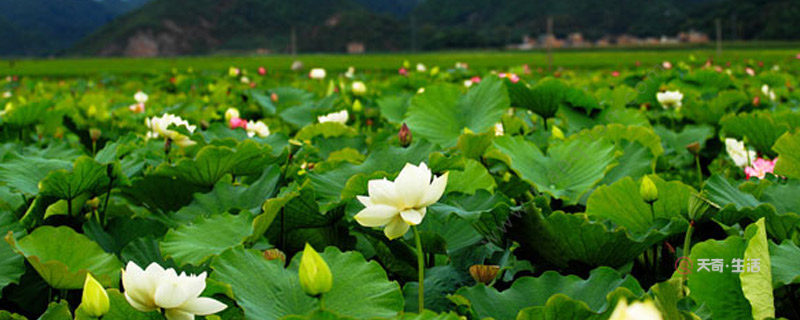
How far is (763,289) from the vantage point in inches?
21.6

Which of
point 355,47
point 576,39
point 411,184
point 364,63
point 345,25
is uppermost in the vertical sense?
point 411,184

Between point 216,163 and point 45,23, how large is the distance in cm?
12249

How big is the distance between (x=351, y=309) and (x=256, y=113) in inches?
68.3

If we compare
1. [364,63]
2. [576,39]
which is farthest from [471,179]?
[576,39]

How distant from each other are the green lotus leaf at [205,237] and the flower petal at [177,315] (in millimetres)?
143

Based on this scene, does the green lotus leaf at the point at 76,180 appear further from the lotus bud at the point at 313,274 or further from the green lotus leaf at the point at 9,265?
the lotus bud at the point at 313,274

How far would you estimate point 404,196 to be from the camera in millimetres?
583

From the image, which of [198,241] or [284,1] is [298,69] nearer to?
[198,241]

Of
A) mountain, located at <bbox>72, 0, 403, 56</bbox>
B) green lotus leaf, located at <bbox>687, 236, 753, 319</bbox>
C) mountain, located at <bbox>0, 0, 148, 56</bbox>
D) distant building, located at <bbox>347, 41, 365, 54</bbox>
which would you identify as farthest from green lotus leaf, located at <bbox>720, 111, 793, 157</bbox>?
mountain, located at <bbox>0, 0, 148, 56</bbox>

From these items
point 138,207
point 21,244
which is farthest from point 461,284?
point 138,207

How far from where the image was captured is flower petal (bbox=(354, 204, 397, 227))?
59 centimetres

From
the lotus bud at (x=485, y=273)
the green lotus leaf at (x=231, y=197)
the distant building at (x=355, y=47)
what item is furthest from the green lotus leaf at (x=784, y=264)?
the distant building at (x=355, y=47)

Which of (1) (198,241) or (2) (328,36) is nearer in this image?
(1) (198,241)

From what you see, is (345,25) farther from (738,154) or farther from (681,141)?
(738,154)
